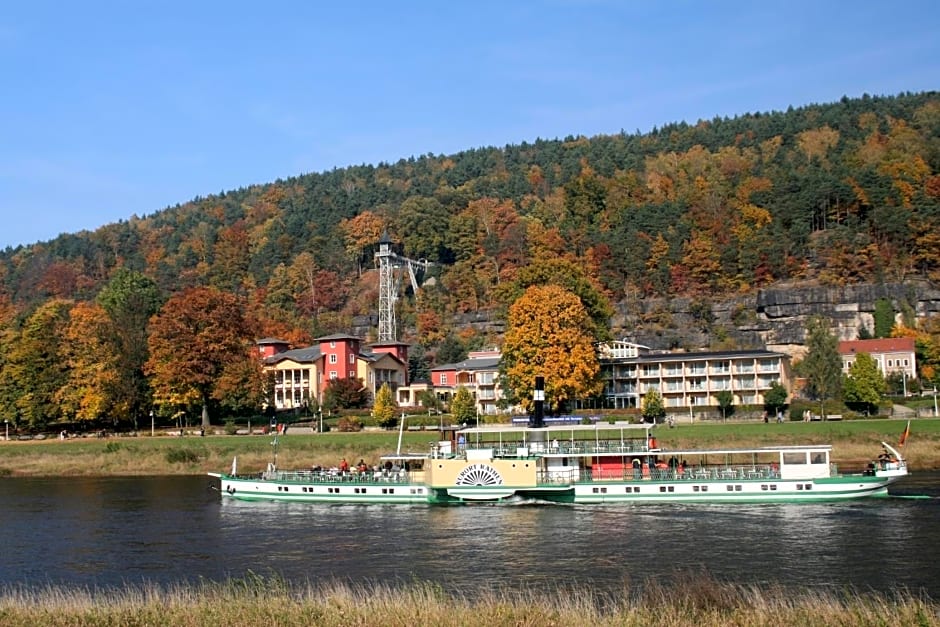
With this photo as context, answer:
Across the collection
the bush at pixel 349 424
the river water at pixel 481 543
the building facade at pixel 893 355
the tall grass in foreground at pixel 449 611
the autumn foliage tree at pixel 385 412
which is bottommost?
the river water at pixel 481 543

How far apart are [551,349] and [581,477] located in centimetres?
3366

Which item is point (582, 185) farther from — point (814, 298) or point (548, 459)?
point (548, 459)

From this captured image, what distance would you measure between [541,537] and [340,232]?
149m

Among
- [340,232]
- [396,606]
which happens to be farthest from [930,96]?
[396,606]

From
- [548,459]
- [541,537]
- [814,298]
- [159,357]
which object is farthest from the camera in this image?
[814,298]

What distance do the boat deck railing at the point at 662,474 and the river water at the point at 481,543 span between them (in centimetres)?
242

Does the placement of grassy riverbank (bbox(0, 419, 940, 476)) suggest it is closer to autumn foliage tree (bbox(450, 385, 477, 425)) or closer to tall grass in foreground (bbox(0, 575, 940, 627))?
autumn foliage tree (bbox(450, 385, 477, 425))

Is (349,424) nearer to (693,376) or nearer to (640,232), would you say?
(693,376)

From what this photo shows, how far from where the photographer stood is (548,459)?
5478cm

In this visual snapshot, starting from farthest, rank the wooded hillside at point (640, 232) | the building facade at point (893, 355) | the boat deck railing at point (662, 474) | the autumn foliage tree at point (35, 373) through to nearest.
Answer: the wooded hillside at point (640, 232) → the building facade at point (893, 355) → the autumn foliage tree at point (35, 373) → the boat deck railing at point (662, 474)

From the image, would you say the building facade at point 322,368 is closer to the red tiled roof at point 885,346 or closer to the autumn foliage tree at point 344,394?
the autumn foliage tree at point 344,394

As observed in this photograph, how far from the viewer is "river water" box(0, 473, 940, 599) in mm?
33531

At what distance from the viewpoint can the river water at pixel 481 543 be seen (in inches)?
1320

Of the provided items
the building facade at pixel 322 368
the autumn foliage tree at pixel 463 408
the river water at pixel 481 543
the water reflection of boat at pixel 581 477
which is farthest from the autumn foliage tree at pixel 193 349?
the water reflection of boat at pixel 581 477
